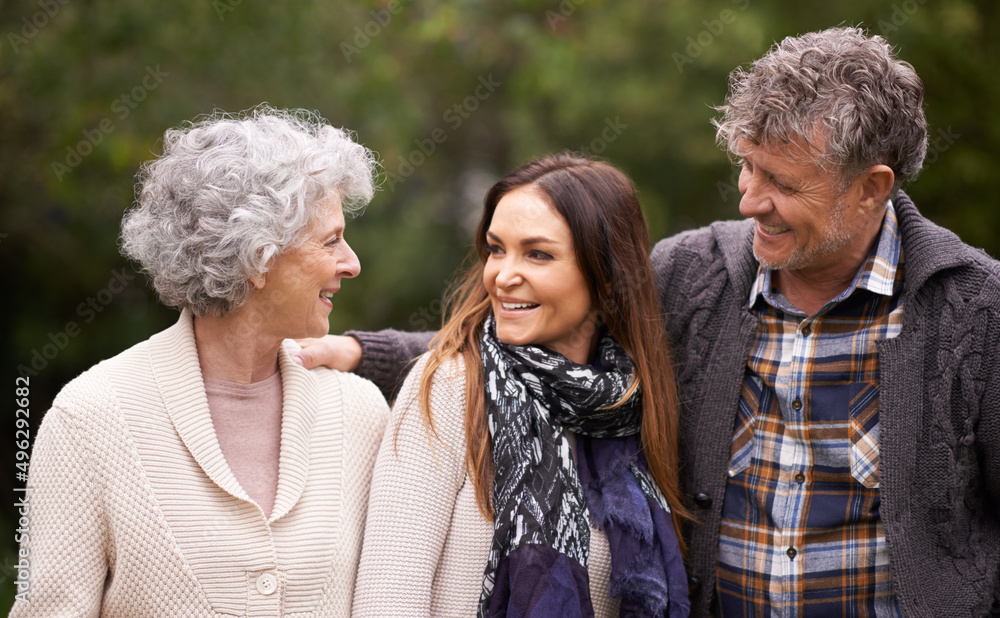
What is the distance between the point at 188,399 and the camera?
6.74 feet

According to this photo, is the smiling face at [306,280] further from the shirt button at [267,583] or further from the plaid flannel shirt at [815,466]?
the plaid flannel shirt at [815,466]

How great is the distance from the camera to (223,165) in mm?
2035

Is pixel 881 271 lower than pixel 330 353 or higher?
higher

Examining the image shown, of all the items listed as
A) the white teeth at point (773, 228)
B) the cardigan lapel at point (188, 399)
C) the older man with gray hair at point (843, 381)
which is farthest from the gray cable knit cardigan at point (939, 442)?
the cardigan lapel at point (188, 399)

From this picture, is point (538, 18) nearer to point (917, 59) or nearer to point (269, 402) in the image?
point (917, 59)

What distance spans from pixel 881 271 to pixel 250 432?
1.67m

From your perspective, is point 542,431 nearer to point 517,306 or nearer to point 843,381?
point 517,306

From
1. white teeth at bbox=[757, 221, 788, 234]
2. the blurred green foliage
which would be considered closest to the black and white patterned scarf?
white teeth at bbox=[757, 221, 788, 234]

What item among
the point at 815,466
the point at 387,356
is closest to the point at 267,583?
the point at 387,356

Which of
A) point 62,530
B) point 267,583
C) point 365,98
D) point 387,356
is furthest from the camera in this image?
point 365,98

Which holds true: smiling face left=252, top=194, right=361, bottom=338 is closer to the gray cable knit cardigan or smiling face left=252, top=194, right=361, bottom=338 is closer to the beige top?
the beige top

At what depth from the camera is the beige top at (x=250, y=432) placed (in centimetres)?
212

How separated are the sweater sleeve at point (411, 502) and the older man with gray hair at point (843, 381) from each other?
409 mm

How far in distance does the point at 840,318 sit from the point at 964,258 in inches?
13.1
